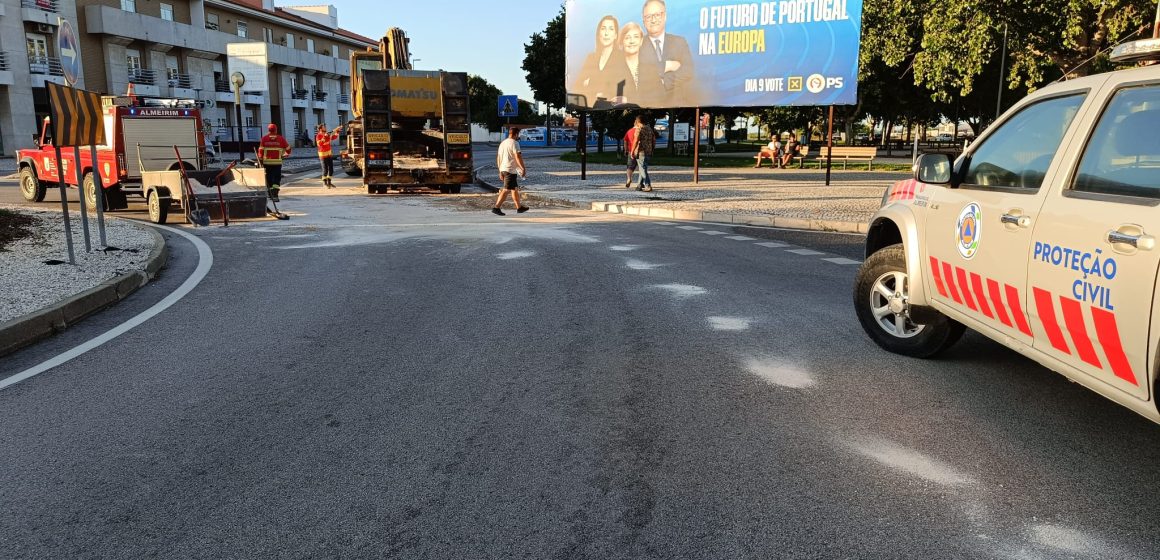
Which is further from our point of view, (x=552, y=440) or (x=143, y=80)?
(x=143, y=80)

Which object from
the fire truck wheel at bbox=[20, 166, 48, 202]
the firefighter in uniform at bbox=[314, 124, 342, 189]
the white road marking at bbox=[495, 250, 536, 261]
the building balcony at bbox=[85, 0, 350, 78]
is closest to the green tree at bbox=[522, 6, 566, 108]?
the building balcony at bbox=[85, 0, 350, 78]

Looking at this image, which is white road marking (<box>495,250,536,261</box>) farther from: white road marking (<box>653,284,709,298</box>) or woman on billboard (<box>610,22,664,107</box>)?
woman on billboard (<box>610,22,664,107</box>)

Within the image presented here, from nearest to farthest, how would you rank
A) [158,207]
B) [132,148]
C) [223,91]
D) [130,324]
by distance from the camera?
[130,324]
[158,207]
[132,148]
[223,91]

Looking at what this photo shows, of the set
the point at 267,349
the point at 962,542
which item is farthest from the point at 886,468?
the point at 267,349

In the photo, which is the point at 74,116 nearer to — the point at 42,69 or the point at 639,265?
the point at 639,265

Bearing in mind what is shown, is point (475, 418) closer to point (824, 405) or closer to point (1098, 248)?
point (824, 405)

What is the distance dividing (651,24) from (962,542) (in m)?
19.5

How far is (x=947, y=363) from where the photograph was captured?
5.14 m

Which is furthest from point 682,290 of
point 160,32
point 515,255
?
point 160,32

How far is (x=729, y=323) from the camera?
20.5 feet

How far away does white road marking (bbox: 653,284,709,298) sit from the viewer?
290 inches

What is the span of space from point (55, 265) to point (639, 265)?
19.5 ft

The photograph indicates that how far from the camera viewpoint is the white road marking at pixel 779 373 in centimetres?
477

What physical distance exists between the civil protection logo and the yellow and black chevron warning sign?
26.5 ft
